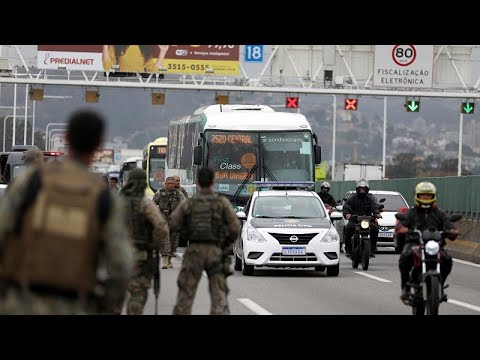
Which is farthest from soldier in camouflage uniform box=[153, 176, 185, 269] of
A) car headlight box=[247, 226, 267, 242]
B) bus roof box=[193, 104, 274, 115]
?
bus roof box=[193, 104, 274, 115]

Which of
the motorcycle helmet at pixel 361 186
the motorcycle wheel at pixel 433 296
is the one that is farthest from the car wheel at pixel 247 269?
the motorcycle wheel at pixel 433 296

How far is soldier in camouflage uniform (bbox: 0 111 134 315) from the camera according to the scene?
7121mm

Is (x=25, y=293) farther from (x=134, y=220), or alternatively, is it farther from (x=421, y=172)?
(x=421, y=172)

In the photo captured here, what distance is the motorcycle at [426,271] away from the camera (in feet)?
49.3

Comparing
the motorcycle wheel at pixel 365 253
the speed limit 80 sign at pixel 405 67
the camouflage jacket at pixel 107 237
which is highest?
the speed limit 80 sign at pixel 405 67

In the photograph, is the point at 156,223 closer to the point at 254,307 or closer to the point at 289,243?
the point at 254,307

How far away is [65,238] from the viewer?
23.3 feet

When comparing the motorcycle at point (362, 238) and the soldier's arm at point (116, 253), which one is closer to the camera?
the soldier's arm at point (116, 253)

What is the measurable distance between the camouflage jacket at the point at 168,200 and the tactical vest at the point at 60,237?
60.6 ft

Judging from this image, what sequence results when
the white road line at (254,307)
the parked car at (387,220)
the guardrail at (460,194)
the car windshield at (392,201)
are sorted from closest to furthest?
the white road line at (254,307)
the parked car at (387,220)
the guardrail at (460,194)
the car windshield at (392,201)

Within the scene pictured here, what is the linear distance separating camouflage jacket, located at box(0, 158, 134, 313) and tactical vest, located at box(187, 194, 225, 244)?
248 inches

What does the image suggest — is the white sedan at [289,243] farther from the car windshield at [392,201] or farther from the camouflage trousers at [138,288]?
the car windshield at [392,201]

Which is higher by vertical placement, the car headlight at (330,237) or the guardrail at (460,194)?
the guardrail at (460,194)
